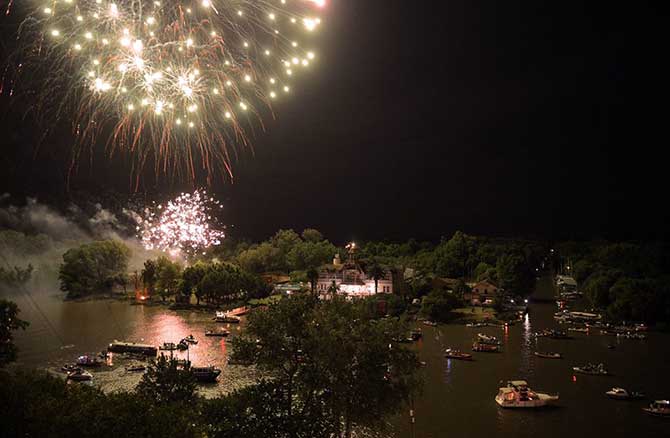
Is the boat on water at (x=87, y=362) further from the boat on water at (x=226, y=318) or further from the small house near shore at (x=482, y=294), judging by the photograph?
the small house near shore at (x=482, y=294)

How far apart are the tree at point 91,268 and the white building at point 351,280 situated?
53.2ft

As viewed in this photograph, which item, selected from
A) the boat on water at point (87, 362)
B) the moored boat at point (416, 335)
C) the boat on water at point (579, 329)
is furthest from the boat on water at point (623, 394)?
the boat on water at point (87, 362)

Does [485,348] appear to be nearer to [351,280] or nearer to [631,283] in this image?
[631,283]

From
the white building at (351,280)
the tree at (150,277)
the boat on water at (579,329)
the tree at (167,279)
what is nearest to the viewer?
the boat on water at (579,329)

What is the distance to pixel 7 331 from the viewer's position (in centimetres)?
1481

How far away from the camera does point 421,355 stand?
22.2 meters

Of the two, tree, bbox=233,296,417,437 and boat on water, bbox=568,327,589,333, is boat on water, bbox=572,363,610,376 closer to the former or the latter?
boat on water, bbox=568,327,589,333

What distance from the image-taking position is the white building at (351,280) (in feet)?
126

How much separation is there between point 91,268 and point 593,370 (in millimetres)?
35198

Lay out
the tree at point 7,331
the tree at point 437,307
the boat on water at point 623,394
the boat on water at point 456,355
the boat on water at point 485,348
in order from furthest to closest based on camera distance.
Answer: the tree at point 437,307
the boat on water at point 485,348
the boat on water at point 456,355
the boat on water at point 623,394
the tree at point 7,331

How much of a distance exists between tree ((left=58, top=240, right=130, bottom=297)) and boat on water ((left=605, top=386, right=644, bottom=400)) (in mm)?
35503

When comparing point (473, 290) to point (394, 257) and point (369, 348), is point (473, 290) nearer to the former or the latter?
point (394, 257)

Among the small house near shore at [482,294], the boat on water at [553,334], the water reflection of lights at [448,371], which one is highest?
the small house near shore at [482,294]

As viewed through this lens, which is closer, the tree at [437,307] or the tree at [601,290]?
the tree at [437,307]
